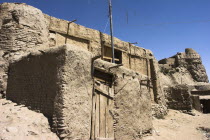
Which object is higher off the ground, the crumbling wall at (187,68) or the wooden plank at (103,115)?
the crumbling wall at (187,68)

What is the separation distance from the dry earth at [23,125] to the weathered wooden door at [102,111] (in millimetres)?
1328

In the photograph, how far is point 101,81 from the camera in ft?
19.0

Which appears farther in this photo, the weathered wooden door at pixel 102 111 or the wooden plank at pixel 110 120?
the wooden plank at pixel 110 120

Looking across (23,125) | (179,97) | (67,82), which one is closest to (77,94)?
(67,82)

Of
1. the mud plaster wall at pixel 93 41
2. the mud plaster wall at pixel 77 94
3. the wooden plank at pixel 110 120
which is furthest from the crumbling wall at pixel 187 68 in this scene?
the mud plaster wall at pixel 77 94

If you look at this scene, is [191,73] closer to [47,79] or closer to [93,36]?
[93,36]

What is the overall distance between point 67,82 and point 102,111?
1.63 m

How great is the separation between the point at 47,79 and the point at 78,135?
158 cm

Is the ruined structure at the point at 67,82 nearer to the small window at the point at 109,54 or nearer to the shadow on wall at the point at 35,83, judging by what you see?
the shadow on wall at the point at 35,83

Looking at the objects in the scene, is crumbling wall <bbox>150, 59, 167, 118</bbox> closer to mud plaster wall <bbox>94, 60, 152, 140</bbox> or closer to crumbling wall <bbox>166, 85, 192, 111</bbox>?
crumbling wall <bbox>166, 85, 192, 111</bbox>

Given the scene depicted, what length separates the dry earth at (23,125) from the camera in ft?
12.2

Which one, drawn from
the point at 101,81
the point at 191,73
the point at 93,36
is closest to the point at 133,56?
the point at 93,36

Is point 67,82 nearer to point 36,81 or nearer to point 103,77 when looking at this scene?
point 36,81

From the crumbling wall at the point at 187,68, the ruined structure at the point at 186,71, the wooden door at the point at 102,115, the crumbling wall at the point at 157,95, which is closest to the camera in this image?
the wooden door at the point at 102,115
